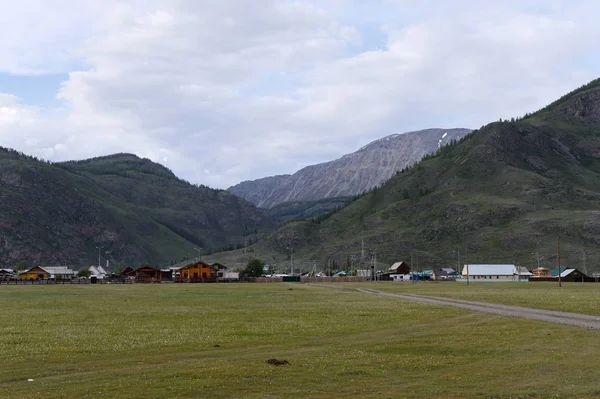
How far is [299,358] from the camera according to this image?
28156 mm

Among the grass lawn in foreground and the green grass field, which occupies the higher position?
the grass lawn in foreground

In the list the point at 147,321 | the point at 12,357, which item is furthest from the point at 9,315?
the point at 12,357

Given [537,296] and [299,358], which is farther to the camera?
[537,296]

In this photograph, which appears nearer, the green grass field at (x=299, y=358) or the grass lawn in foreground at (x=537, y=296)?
the green grass field at (x=299, y=358)

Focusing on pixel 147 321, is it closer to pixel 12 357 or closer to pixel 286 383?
pixel 12 357

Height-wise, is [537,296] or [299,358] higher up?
[537,296]

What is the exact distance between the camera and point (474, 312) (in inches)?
2125

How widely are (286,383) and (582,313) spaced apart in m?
35.8

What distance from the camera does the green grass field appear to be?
2144 centimetres

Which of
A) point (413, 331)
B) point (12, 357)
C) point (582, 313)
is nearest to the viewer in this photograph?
point (12, 357)

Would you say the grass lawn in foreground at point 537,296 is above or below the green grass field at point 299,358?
above

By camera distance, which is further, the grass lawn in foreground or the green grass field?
the grass lawn in foreground

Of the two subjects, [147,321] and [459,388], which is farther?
[147,321]

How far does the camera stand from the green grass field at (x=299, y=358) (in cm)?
2144
